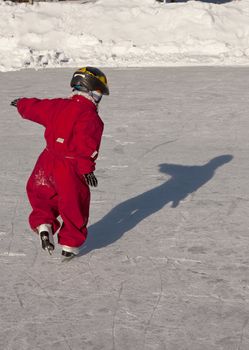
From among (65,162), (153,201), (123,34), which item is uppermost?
(65,162)

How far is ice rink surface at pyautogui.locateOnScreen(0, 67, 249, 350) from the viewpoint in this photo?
14.0 feet

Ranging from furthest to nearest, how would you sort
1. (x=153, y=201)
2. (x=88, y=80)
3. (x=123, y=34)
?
(x=123, y=34) < (x=153, y=201) < (x=88, y=80)

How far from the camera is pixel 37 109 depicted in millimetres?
5281


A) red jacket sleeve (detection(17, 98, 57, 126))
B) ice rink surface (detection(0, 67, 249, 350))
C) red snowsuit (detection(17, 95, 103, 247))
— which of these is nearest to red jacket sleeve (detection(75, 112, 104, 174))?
red snowsuit (detection(17, 95, 103, 247))

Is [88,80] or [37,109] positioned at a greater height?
[88,80]

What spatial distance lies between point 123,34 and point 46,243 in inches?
457

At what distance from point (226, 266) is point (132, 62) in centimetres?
949

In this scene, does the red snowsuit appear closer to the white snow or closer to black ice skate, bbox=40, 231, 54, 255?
black ice skate, bbox=40, 231, 54, 255

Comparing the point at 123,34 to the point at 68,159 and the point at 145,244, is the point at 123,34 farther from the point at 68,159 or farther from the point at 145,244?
the point at 68,159

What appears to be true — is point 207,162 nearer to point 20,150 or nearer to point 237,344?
point 20,150

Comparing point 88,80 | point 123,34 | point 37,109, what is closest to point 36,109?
point 37,109

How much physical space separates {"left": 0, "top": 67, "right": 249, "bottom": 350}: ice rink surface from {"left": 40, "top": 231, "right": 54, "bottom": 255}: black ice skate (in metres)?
0.13

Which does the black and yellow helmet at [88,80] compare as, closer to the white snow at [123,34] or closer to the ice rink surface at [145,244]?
the ice rink surface at [145,244]

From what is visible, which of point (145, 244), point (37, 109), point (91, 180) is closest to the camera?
point (91, 180)
